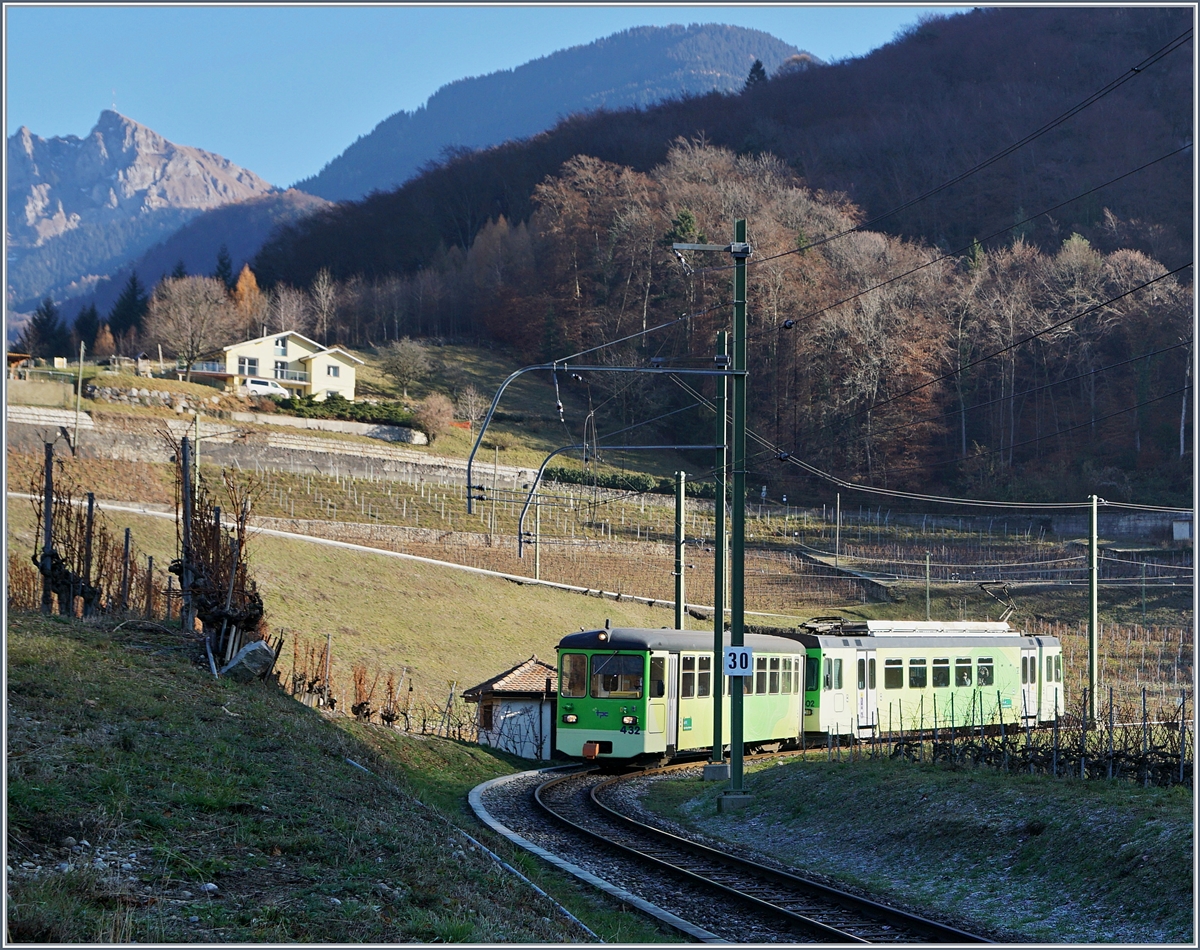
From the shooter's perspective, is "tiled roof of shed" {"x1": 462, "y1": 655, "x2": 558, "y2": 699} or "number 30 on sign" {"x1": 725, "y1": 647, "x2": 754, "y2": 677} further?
"tiled roof of shed" {"x1": 462, "y1": 655, "x2": 558, "y2": 699}

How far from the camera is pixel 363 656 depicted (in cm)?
3825

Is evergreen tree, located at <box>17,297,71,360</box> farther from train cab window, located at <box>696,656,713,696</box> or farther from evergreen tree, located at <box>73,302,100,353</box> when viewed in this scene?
train cab window, located at <box>696,656,713,696</box>

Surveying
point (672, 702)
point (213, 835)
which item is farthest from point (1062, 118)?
point (213, 835)

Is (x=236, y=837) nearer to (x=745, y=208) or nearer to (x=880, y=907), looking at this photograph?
(x=880, y=907)

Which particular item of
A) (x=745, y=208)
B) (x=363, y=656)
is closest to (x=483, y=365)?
(x=745, y=208)

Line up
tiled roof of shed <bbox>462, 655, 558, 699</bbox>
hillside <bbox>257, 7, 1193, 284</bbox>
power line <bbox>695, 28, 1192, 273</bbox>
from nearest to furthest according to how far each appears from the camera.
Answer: power line <bbox>695, 28, 1192, 273</bbox> < tiled roof of shed <bbox>462, 655, 558, 699</bbox> < hillside <bbox>257, 7, 1193, 284</bbox>

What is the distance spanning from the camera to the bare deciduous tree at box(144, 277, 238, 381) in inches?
3536

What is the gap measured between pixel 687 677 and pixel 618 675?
166 centimetres

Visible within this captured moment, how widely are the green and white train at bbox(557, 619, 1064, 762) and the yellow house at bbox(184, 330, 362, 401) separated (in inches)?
2585

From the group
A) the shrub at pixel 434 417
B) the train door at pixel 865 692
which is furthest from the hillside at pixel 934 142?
the train door at pixel 865 692

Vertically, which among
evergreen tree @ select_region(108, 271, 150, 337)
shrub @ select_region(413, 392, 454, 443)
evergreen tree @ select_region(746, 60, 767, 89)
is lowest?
shrub @ select_region(413, 392, 454, 443)

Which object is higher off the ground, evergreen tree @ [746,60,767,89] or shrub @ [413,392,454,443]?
evergreen tree @ [746,60,767,89]

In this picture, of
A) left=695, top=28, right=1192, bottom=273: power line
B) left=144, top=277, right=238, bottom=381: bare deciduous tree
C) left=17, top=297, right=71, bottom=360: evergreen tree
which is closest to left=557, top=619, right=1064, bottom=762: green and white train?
left=695, top=28, right=1192, bottom=273: power line

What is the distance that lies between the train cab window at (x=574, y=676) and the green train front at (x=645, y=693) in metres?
0.02
